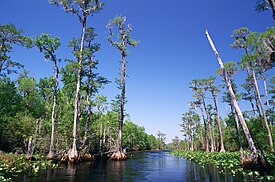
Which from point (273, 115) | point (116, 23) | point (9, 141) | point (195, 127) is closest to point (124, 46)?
point (116, 23)

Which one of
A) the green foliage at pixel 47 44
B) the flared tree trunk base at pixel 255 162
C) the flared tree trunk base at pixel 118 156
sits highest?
the green foliage at pixel 47 44

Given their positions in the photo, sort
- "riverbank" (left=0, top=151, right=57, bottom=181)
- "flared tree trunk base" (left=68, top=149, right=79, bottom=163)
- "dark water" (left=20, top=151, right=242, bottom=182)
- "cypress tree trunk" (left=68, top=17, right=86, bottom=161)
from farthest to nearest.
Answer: "cypress tree trunk" (left=68, top=17, right=86, bottom=161) → "flared tree trunk base" (left=68, top=149, right=79, bottom=163) → "dark water" (left=20, top=151, right=242, bottom=182) → "riverbank" (left=0, top=151, right=57, bottom=181)

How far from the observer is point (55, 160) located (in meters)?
19.5

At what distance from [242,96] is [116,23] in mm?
23582

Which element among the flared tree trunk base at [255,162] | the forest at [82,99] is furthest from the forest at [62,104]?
the flared tree trunk base at [255,162]

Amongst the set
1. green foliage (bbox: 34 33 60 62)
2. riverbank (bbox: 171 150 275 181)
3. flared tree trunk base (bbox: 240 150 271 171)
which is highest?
green foliage (bbox: 34 33 60 62)

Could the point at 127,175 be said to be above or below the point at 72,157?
below

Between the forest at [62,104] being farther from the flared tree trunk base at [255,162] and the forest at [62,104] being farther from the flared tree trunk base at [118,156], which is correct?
the flared tree trunk base at [255,162]

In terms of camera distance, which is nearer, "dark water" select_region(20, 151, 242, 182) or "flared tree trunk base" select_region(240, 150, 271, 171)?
"dark water" select_region(20, 151, 242, 182)

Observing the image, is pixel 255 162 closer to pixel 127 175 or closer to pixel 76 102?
pixel 127 175

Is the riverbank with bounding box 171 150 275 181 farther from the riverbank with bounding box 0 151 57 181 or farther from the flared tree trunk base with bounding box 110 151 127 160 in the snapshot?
the riverbank with bounding box 0 151 57 181

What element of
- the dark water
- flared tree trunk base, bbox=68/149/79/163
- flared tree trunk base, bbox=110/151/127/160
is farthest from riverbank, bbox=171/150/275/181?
flared tree trunk base, bbox=68/149/79/163

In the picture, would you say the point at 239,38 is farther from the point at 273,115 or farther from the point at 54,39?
the point at 273,115

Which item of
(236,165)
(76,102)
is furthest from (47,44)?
(236,165)
